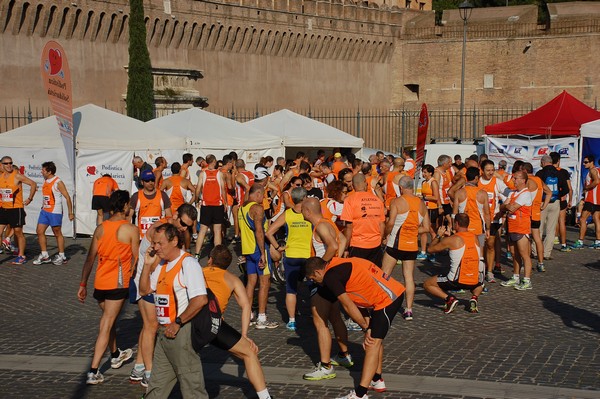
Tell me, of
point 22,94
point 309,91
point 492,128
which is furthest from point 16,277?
point 309,91

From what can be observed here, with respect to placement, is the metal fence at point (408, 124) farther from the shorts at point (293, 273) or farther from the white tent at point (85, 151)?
the shorts at point (293, 273)

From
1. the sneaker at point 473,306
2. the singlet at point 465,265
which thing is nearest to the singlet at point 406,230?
the singlet at point 465,265

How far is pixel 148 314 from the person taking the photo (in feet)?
23.9

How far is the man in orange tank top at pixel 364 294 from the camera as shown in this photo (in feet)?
21.5

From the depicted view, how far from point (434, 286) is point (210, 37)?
98.3ft

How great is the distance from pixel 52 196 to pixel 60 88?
2.31m

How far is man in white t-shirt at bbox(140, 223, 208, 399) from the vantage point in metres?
5.91

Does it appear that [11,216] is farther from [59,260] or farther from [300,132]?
[300,132]

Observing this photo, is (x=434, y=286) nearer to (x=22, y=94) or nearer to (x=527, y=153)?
(x=527, y=153)

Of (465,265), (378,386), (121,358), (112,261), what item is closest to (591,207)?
(465,265)

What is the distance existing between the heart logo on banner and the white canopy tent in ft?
10.5

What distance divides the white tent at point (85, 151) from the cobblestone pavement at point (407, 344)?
4499 mm

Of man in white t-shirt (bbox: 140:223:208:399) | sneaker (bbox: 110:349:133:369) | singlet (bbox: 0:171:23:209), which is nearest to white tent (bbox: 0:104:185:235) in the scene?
singlet (bbox: 0:171:23:209)

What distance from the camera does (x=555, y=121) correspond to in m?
19.1
